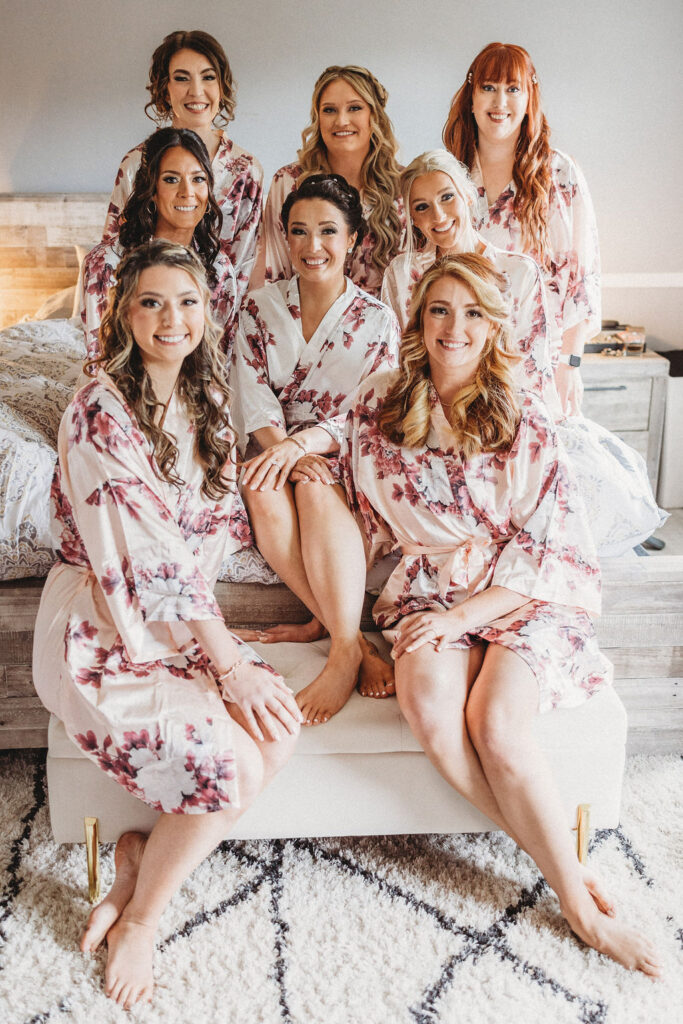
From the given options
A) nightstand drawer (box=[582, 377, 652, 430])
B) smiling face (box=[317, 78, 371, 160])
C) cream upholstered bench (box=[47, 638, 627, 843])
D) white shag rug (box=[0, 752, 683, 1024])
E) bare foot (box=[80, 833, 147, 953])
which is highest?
smiling face (box=[317, 78, 371, 160])

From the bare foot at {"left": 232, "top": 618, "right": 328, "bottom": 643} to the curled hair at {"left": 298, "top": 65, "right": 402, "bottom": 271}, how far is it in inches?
38.3

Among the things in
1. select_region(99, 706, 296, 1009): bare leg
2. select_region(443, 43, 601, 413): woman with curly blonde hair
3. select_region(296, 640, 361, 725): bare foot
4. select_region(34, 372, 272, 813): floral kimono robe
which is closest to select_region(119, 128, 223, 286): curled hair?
select_region(34, 372, 272, 813): floral kimono robe

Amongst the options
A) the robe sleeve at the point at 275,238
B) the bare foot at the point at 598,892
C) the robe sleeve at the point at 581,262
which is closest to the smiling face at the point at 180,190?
the robe sleeve at the point at 275,238

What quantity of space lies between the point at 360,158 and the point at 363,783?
1525 millimetres

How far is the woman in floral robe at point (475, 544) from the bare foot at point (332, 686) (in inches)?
3.5

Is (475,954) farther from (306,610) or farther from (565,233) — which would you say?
(565,233)

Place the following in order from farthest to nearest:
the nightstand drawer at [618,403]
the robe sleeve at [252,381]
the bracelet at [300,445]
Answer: the nightstand drawer at [618,403]
the robe sleeve at [252,381]
the bracelet at [300,445]

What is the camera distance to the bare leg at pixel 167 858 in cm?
147

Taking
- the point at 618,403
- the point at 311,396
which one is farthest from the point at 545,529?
the point at 618,403

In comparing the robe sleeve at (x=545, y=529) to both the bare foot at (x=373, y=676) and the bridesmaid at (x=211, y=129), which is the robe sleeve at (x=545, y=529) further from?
the bridesmaid at (x=211, y=129)

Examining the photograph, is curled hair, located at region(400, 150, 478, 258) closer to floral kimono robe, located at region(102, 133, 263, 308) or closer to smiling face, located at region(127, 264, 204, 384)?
floral kimono robe, located at region(102, 133, 263, 308)

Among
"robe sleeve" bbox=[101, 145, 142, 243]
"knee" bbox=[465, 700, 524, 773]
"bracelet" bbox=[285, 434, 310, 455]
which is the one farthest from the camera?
"robe sleeve" bbox=[101, 145, 142, 243]

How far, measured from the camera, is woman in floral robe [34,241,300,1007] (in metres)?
1.47

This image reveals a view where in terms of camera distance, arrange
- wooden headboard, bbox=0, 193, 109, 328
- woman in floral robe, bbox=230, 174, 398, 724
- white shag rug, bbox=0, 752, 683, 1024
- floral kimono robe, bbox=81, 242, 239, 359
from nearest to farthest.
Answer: white shag rug, bbox=0, 752, 683, 1024 < woman in floral robe, bbox=230, 174, 398, 724 < floral kimono robe, bbox=81, 242, 239, 359 < wooden headboard, bbox=0, 193, 109, 328
